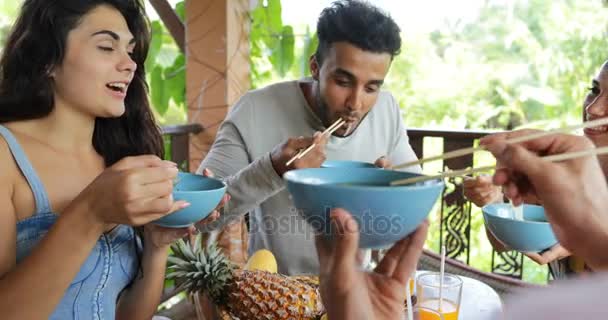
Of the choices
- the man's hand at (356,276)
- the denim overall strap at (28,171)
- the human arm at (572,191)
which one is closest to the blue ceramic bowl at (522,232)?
the human arm at (572,191)

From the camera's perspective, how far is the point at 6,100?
129 cm

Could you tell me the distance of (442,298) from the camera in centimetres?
121

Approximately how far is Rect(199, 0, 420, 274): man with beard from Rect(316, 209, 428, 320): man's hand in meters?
0.65

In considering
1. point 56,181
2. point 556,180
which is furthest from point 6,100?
point 556,180

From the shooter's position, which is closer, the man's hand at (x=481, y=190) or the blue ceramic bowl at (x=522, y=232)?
the blue ceramic bowl at (x=522, y=232)

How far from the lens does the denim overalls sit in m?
1.22

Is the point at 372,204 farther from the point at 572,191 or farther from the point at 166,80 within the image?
the point at 166,80

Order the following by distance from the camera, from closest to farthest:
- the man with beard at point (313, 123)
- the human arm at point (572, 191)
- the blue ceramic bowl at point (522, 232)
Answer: the human arm at point (572, 191) → the blue ceramic bowl at point (522, 232) → the man with beard at point (313, 123)

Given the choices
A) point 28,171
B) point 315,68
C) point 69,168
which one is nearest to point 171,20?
point 315,68

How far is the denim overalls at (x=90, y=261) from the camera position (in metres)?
1.22

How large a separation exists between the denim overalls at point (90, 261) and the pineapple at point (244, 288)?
0.57 ft

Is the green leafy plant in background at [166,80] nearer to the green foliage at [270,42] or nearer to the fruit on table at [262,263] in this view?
the green foliage at [270,42]

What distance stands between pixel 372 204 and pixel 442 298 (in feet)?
2.08

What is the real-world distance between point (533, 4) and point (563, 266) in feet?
25.8
